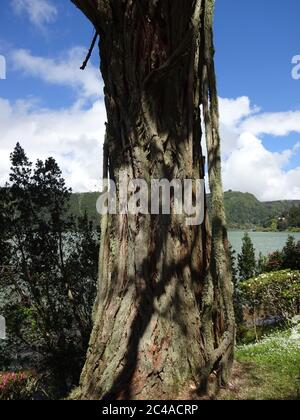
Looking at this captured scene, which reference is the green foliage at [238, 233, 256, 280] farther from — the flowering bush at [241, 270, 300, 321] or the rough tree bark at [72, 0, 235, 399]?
the rough tree bark at [72, 0, 235, 399]

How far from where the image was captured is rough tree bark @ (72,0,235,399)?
4938 mm

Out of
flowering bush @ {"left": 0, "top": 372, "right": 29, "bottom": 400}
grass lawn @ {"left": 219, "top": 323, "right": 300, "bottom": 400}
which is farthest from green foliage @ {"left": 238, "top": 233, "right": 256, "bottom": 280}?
grass lawn @ {"left": 219, "top": 323, "right": 300, "bottom": 400}

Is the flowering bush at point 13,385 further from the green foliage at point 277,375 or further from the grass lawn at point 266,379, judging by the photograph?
the grass lawn at point 266,379

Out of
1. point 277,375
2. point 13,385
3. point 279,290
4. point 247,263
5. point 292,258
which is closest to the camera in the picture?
point 277,375

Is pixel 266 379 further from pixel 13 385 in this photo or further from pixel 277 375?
pixel 13 385

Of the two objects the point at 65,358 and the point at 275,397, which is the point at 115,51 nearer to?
the point at 275,397

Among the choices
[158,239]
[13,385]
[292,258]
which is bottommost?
[13,385]

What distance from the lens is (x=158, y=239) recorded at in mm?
5230

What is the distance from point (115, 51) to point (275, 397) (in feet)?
16.1

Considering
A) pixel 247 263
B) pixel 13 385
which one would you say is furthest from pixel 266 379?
pixel 247 263

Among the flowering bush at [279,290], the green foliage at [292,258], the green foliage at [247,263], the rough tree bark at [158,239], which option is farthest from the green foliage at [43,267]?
the green foliage at [247,263]

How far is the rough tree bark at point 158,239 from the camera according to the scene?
194 inches

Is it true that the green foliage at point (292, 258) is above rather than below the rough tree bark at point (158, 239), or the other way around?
below

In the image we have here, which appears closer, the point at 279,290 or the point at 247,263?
the point at 279,290
